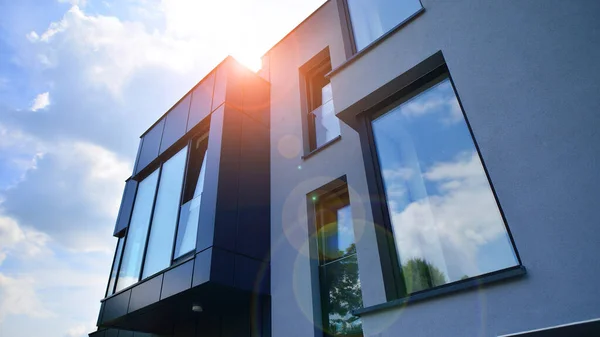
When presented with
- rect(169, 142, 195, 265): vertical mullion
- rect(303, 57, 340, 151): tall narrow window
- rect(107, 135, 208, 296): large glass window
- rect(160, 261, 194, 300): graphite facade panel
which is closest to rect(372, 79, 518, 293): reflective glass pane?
rect(303, 57, 340, 151): tall narrow window

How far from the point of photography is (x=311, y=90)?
8.87 meters

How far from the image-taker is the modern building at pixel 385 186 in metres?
3.35

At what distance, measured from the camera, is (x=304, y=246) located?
22.5 ft

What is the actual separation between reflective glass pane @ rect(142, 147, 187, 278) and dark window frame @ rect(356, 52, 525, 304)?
4514 millimetres

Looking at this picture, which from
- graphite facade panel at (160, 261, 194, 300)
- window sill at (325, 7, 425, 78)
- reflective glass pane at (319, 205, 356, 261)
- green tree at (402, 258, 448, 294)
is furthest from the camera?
reflective glass pane at (319, 205, 356, 261)

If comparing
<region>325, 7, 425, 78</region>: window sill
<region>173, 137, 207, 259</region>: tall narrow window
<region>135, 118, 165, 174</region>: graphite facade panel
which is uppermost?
<region>135, 118, 165, 174</region>: graphite facade panel

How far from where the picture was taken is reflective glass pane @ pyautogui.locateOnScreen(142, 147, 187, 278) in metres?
7.57

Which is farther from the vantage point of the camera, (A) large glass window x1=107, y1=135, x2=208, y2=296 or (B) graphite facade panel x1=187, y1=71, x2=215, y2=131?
(B) graphite facade panel x1=187, y1=71, x2=215, y2=131

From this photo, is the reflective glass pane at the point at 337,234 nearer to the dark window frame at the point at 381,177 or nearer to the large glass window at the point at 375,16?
the dark window frame at the point at 381,177

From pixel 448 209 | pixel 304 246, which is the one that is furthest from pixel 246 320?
pixel 448 209

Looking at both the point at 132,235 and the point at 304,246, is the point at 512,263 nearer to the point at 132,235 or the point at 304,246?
the point at 304,246

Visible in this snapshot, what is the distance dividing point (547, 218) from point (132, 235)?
8656 millimetres

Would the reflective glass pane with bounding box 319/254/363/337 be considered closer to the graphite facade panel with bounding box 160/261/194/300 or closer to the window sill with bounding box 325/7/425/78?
the graphite facade panel with bounding box 160/261/194/300

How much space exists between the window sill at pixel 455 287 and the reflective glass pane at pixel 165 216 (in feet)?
15.7
